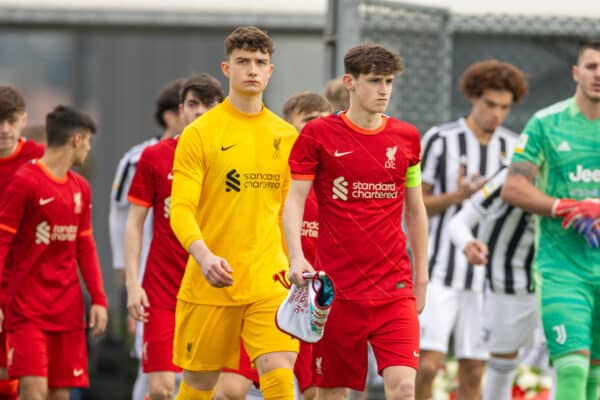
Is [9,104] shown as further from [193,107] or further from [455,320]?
[455,320]

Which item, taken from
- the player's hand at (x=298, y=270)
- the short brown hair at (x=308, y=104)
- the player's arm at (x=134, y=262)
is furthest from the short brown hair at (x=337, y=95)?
the player's hand at (x=298, y=270)

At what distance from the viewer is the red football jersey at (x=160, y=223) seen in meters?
9.47

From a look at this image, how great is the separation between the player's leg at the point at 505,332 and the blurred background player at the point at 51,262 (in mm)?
2634

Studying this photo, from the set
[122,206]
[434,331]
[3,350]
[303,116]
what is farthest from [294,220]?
[122,206]

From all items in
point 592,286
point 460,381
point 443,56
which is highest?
point 443,56

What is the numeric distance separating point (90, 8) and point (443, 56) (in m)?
3.28

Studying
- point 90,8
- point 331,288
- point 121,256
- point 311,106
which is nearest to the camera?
point 331,288

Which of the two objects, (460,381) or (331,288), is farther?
(460,381)

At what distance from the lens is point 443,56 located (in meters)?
11.0

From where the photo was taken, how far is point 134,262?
9242mm

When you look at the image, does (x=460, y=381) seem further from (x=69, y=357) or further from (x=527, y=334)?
(x=69, y=357)

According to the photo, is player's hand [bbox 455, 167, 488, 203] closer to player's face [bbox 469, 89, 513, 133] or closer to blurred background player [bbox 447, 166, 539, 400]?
blurred background player [bbox 447, 166, 539, 400]

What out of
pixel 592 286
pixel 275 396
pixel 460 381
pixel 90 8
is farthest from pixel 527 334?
pixel 90 8

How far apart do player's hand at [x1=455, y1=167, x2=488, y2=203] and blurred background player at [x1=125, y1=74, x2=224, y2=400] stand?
71.1 inches
